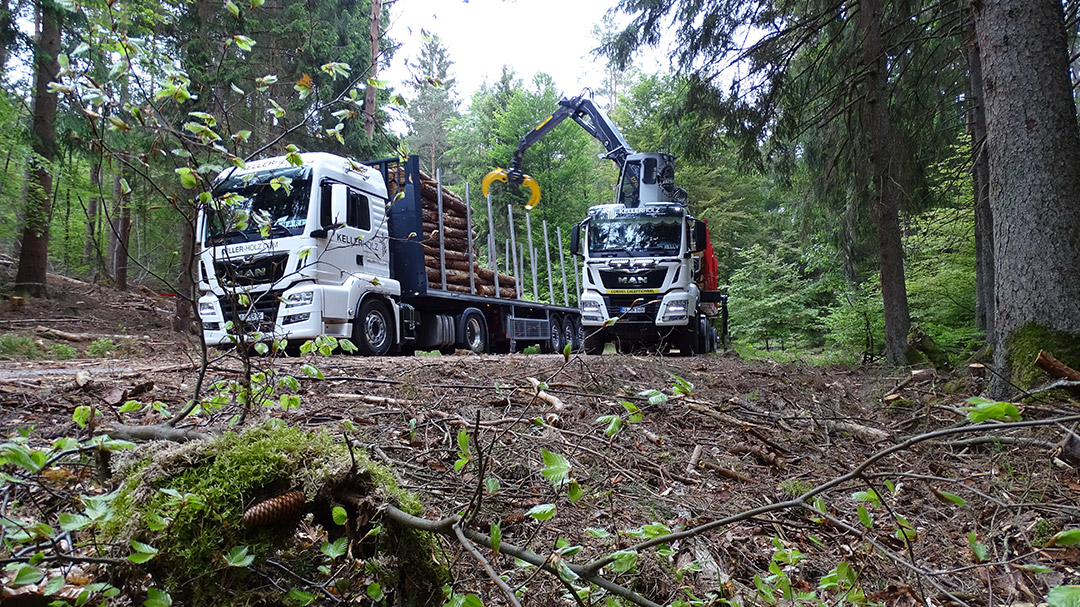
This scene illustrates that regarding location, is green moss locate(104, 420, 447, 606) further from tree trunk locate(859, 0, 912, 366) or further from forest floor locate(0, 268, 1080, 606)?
tree trunk locate(859, 0, 912, 366)

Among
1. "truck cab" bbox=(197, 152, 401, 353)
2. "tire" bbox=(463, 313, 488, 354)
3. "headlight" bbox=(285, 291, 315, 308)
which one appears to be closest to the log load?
"tire" bbox=(463, 313, 488, 354)

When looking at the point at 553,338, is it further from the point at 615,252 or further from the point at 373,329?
the point at 373,329

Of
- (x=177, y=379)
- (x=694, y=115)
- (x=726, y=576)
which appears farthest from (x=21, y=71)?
(x=726, y=576)

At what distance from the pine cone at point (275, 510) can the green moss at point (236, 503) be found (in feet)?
0.10

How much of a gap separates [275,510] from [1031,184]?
4.99m

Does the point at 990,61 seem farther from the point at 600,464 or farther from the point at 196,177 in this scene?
the point at 196,177

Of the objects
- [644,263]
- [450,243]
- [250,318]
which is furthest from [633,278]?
[250,318]

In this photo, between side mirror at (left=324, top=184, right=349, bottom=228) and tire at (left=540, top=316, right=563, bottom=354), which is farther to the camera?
tire at (left=540, top=316, right=563, bottom=354)

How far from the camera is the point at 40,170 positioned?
12648mm

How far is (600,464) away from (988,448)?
101 inches

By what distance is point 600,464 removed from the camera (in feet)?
10.3

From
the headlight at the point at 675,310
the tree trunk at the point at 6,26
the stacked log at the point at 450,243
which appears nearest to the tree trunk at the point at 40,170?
the tree trunk at the point at 6,26

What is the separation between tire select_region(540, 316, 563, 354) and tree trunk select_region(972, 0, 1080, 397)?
1139cm

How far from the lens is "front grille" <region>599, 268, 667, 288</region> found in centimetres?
1161
